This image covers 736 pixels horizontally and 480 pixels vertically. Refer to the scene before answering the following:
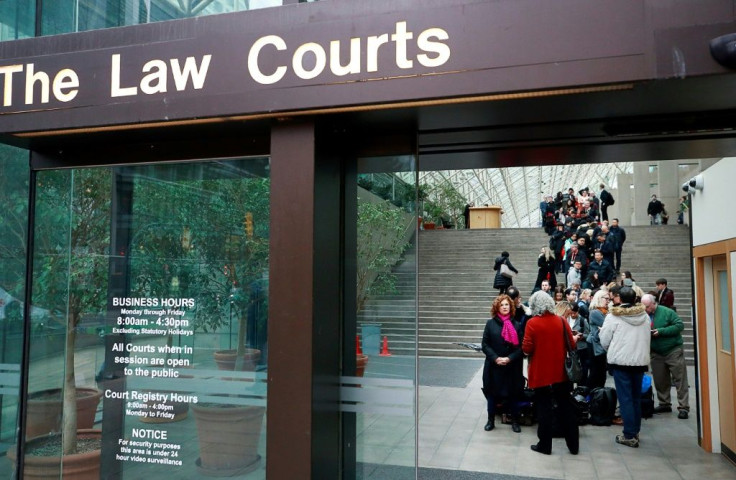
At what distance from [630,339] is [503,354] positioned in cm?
151

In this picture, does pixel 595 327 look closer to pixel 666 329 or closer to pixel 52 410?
pixel 666 329

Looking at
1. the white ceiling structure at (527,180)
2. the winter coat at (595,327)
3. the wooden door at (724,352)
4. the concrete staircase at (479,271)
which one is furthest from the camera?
the white ceiling structure at (527,180)

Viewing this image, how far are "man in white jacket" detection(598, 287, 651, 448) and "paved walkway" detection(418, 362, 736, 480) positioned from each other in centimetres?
51

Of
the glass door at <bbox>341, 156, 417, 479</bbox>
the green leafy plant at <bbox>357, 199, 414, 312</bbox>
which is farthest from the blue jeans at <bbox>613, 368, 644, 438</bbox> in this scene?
the green leafy plant at <bbox>357, 199, 414, 312</bbox>

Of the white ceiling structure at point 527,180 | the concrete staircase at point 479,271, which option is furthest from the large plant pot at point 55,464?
the white ceiling structure at point 527,180

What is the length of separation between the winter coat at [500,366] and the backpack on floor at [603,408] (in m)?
1.22

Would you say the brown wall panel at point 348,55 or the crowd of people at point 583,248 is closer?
the brown wall panel at point 348,55

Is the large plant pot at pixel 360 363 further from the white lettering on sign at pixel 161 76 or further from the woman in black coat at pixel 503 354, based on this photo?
the woman in black coat at pixel 503 354

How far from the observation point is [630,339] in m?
7.17

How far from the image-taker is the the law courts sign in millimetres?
3232

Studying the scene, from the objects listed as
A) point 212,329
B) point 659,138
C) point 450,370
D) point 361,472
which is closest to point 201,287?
point 212,329

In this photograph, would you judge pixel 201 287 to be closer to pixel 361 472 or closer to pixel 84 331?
pixel 84 331

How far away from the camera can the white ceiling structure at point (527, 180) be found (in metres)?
44.0

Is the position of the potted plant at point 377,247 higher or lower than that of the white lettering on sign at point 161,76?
lower
